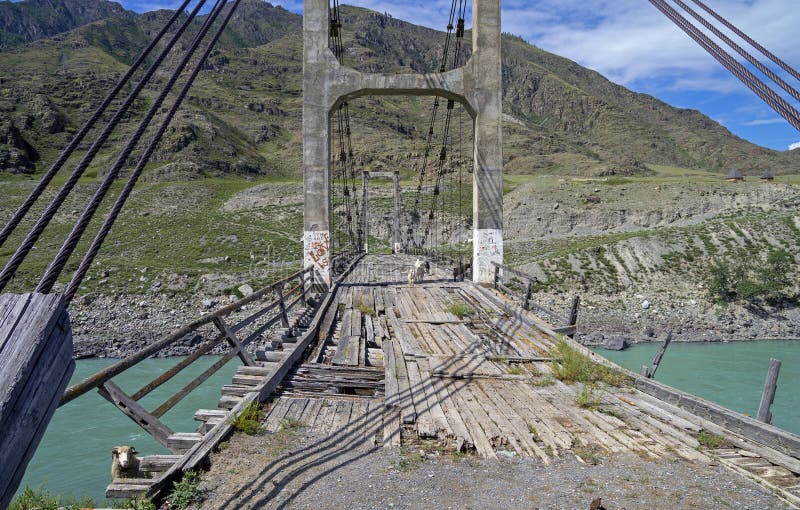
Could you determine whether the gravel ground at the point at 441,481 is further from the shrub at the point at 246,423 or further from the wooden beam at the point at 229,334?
the wooden beam at the point at 229,334

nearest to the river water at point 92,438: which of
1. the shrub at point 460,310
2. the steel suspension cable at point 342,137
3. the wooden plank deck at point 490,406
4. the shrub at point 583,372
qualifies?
the wooden plank deck at point 490,406

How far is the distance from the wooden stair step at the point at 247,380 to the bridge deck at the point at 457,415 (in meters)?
0.34

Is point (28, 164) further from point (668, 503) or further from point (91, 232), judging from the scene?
point (668, 503)

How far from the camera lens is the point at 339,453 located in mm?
4117

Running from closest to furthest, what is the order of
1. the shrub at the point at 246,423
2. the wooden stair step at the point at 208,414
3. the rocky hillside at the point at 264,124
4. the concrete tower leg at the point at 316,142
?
the shrub at the point at 246,423 → the wooden stair step at the point at 208,414 → the concrete tower leg at the point at 316,142 → the rocky hillside at the point at 264,124

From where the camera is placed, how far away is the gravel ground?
3.38 meters

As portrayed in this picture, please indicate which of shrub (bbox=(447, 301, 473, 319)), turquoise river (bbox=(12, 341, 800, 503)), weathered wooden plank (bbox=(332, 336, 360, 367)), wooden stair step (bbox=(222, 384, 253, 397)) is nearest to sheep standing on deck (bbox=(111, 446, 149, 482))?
wooden stair step (bbox=(222, 384, 253, 397))

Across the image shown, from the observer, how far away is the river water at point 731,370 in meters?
17.0

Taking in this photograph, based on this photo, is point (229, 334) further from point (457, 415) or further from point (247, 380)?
point (457, 415)

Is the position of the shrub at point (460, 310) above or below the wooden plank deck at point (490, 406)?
above

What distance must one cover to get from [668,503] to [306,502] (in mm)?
2664

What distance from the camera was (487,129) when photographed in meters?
13.6

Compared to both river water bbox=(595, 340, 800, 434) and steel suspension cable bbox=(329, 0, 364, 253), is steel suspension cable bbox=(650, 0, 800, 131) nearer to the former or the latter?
steel suspension cable bbox=(329, 0, 364, 253)

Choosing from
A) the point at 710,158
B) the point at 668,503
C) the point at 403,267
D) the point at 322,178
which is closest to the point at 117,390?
the point at 668,503
